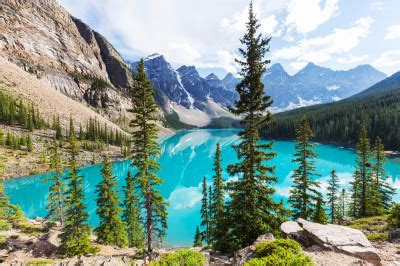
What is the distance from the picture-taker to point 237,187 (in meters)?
18.8

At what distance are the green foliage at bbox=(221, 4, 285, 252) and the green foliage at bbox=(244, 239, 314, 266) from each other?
17.3ft

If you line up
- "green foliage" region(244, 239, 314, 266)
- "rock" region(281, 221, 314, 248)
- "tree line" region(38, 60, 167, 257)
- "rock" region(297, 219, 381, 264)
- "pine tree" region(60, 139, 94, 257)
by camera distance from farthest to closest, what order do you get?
"pine tree" region(60, 139, 94, 257) < "tree line" region(38, 60, 167, 257) < "rock" region(281, 221, 314, 248) < "rock" region(297, 219, 381, 264) < "green foliage" region(244, 239, 314, 266)

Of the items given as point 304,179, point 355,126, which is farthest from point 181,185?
point 355,126

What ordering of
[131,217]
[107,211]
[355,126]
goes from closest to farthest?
[107,211] < [131,217] < [355,126]

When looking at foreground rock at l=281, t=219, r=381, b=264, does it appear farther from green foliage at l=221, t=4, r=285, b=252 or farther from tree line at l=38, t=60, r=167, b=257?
tree line at l=38, t=60, r=167, b=257

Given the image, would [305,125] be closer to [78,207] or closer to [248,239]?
[248,239]

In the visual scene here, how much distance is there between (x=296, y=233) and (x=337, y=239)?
8.31 ft

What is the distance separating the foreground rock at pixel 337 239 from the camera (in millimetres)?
12109

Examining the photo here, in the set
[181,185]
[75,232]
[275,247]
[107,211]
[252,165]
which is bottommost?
[181,185]

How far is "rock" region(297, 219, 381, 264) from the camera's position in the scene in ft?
39.6

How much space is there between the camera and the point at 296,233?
15.4 meters

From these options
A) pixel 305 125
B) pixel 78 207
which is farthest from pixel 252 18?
pixel 78 207

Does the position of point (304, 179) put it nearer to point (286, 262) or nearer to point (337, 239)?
point (337, 239)

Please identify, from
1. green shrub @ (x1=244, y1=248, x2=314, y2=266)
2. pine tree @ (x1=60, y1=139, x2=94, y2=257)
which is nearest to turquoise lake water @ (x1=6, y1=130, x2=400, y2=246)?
pine tree @ (x1=60, y1=139, x2=94, y2=257)
